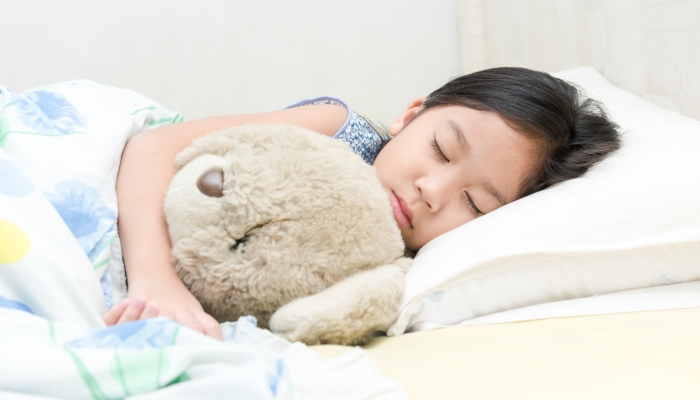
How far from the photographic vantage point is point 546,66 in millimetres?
1810

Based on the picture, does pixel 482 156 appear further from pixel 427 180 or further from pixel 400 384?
pixel 400 384

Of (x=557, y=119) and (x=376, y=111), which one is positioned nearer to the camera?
(x=557, y=119)

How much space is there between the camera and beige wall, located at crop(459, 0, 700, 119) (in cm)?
125

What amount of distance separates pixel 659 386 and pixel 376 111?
1597mm

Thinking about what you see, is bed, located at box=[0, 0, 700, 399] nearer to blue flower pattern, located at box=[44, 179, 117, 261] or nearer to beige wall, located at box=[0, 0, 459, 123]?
blue flower pattern, located at box=[44, 179, 117, 261]

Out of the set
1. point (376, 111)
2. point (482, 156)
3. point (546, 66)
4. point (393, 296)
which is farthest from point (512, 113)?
point (376, 111)

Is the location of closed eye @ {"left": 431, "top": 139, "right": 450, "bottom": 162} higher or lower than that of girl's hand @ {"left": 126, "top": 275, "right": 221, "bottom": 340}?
higher

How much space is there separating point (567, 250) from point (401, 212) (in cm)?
25

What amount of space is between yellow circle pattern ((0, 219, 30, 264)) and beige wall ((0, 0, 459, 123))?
1.28 m

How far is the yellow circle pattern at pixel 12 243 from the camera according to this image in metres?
0.60

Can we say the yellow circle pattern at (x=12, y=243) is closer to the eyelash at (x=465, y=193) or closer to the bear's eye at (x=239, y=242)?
the bear's eye at (x=239, y=242)

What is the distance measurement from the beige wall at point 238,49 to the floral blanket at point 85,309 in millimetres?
829

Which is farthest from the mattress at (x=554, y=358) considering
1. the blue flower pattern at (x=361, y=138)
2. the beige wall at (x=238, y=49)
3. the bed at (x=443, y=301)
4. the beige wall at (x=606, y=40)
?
the beige wall at (x=238, y=49)

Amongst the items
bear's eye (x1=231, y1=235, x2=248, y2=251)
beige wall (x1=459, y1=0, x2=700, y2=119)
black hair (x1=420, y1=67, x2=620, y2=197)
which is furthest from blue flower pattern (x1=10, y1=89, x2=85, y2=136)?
beige wall (x1=459, y1=0, x2=700, y2=119)
